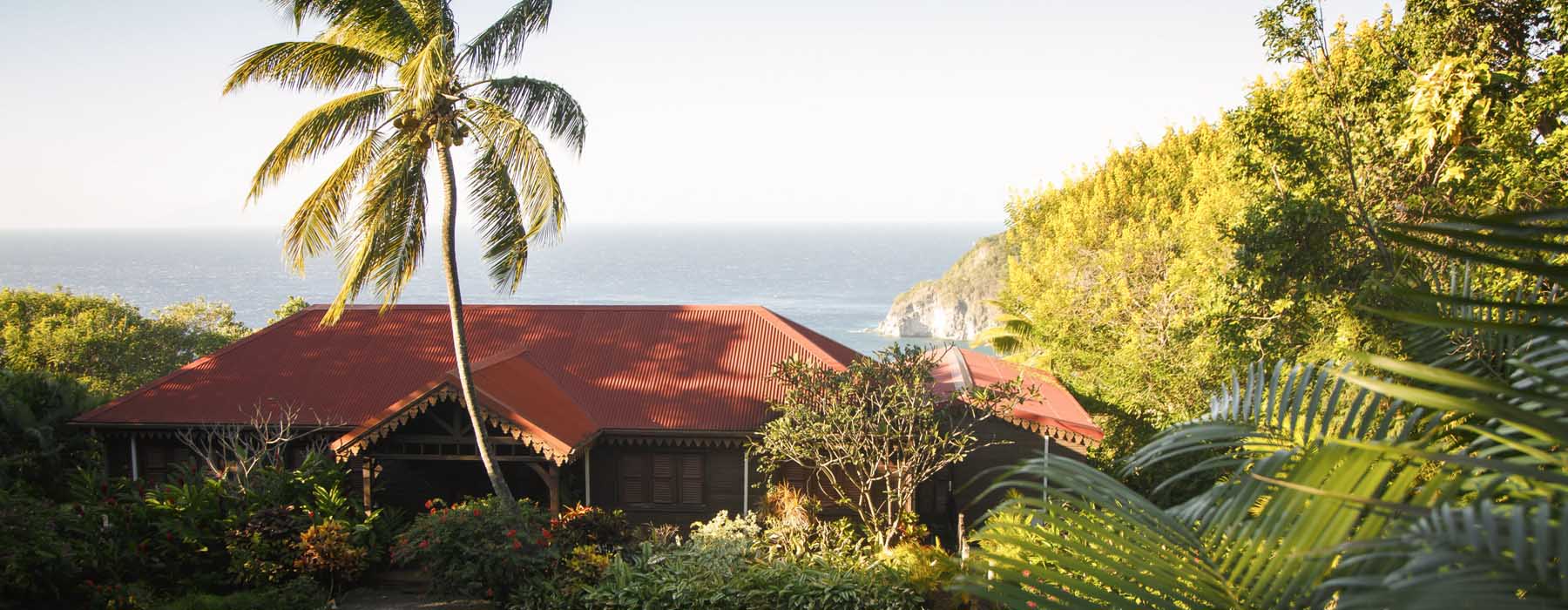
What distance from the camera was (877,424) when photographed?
15328 millimetres

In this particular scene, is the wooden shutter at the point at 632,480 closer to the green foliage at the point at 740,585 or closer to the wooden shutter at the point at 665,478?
the wooden shutter at the point at 665,478

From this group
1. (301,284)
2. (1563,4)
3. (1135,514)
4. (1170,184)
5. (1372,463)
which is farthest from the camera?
(301,284)

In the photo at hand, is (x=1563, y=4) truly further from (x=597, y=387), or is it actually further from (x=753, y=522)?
(x=597, y=387)

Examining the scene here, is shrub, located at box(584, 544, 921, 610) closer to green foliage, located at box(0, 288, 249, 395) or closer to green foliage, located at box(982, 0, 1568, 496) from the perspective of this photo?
green foliage, located at box(982, 0, 1568, 496)

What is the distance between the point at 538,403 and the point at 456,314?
8.46ft

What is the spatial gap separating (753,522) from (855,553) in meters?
1.85

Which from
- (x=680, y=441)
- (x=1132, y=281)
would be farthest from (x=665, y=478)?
(x=1132, y=281)

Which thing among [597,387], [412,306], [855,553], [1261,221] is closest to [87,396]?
[412,306]

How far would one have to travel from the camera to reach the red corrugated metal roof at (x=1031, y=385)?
Answer: 1727cm

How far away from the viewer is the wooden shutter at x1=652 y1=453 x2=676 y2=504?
17531 mm

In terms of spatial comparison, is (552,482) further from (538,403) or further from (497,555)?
(497,555)

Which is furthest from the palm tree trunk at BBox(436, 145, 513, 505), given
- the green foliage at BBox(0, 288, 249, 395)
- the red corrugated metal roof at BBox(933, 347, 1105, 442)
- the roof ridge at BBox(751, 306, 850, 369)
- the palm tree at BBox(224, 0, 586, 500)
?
the green foliage at BBox(0, 288, 249, 395)

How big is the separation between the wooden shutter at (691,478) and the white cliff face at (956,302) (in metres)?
70.8

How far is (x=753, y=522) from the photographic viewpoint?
15.9m
